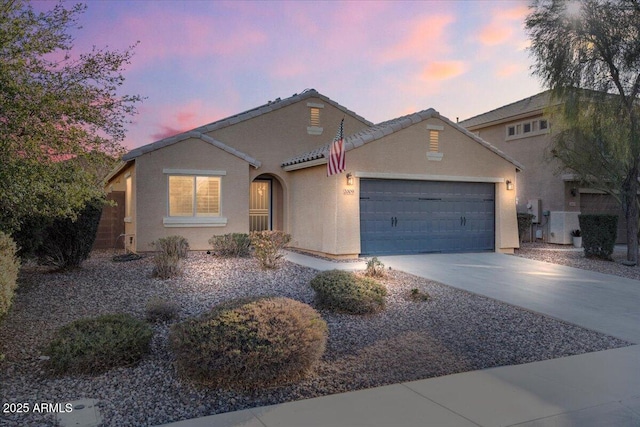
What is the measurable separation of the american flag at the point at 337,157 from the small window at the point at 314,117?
16.9ft

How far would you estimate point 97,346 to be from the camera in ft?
16.5

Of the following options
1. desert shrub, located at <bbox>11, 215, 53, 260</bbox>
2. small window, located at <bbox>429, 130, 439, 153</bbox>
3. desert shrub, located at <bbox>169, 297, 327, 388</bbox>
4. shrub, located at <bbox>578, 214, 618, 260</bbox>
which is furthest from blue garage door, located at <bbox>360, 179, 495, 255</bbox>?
desert shrub, located at <bbox>169, 297, 327, 388</bbox>

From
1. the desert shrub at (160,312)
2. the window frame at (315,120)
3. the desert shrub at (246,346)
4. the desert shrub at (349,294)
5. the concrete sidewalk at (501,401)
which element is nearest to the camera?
the concrete sidewalk at (501,401)

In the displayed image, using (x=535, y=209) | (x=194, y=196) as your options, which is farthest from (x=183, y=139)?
(x=535, y=209)

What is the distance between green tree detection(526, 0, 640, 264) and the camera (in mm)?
13914

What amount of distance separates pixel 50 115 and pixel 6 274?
2.44 m

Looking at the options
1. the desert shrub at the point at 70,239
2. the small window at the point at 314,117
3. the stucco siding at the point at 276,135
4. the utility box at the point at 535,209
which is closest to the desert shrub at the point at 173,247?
the desert shrub at the point at 70,239

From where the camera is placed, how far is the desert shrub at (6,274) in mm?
5167

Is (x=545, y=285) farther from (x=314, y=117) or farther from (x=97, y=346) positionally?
(x=314, y=117)

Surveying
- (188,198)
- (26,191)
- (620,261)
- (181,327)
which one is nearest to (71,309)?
(26,191)

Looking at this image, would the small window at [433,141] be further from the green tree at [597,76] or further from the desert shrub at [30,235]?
the desert shrub at [30,235]

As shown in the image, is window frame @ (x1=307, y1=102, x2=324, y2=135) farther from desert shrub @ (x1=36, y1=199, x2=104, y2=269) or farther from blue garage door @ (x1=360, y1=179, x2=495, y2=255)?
desert shrub @ (x1=36, y1=199, x2=104, y2=269)

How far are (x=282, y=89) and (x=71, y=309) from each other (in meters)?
14.9

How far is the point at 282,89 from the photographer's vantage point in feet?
67.5
